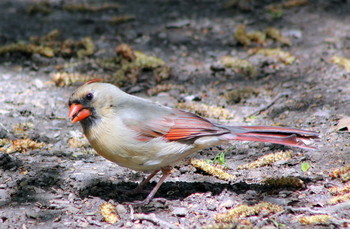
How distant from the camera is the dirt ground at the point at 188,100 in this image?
3.71 meters

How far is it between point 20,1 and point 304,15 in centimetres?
516

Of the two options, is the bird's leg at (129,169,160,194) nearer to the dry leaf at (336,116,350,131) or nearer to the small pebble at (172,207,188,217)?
the small pebble at (172,207,188,217)

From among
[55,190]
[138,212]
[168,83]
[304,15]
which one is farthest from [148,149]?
[304,15]

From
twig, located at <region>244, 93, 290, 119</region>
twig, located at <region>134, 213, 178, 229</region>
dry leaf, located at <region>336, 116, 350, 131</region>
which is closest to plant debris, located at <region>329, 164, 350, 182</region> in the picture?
dry leaf, located at <region>336, 116, 350, 131</region>

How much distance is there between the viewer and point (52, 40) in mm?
7652

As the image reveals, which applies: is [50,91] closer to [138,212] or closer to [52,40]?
[52,40]

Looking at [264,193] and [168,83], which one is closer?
[264,193]

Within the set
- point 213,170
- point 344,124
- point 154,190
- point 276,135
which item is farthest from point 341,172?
point 154,190

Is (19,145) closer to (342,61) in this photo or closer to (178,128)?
(178,128)

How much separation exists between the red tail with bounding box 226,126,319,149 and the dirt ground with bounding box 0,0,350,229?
316 mm

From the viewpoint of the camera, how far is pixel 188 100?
604cm

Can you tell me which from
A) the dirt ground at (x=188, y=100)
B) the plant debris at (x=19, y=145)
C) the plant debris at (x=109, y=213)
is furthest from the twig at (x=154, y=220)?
the plant debris at (x=19, y=145)

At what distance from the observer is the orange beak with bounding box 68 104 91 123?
3824mm

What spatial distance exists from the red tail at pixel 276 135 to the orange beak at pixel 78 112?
112cm
